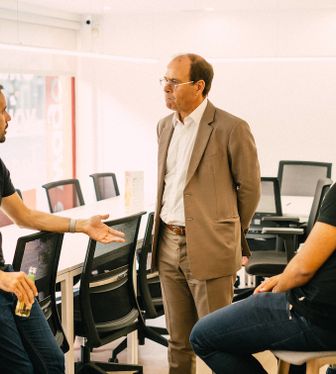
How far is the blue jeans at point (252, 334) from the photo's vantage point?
2385 millimetres

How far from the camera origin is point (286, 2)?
7.56 m

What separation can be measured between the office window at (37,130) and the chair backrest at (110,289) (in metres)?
4.04

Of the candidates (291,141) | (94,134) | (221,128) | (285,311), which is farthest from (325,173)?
(285,311)

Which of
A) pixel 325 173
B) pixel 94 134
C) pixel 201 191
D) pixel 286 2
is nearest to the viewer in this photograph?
pixel 201 191

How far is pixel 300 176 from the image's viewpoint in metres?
7.19

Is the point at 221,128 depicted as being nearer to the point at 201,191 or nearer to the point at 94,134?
the point at 201,191

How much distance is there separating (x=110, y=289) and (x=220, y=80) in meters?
5.15

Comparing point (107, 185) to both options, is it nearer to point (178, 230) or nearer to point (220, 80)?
point (220, 80)

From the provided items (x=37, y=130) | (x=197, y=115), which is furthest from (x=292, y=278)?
(x=37, y=130)

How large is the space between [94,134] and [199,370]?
18.8 feet

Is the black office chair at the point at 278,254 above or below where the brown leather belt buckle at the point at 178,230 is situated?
below

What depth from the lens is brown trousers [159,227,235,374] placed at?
130 inches

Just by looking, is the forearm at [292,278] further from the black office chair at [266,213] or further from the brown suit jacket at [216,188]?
the black office chair at [266,213]

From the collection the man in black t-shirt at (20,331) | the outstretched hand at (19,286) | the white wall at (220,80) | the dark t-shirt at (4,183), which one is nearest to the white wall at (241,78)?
the white wall at (220,80)
